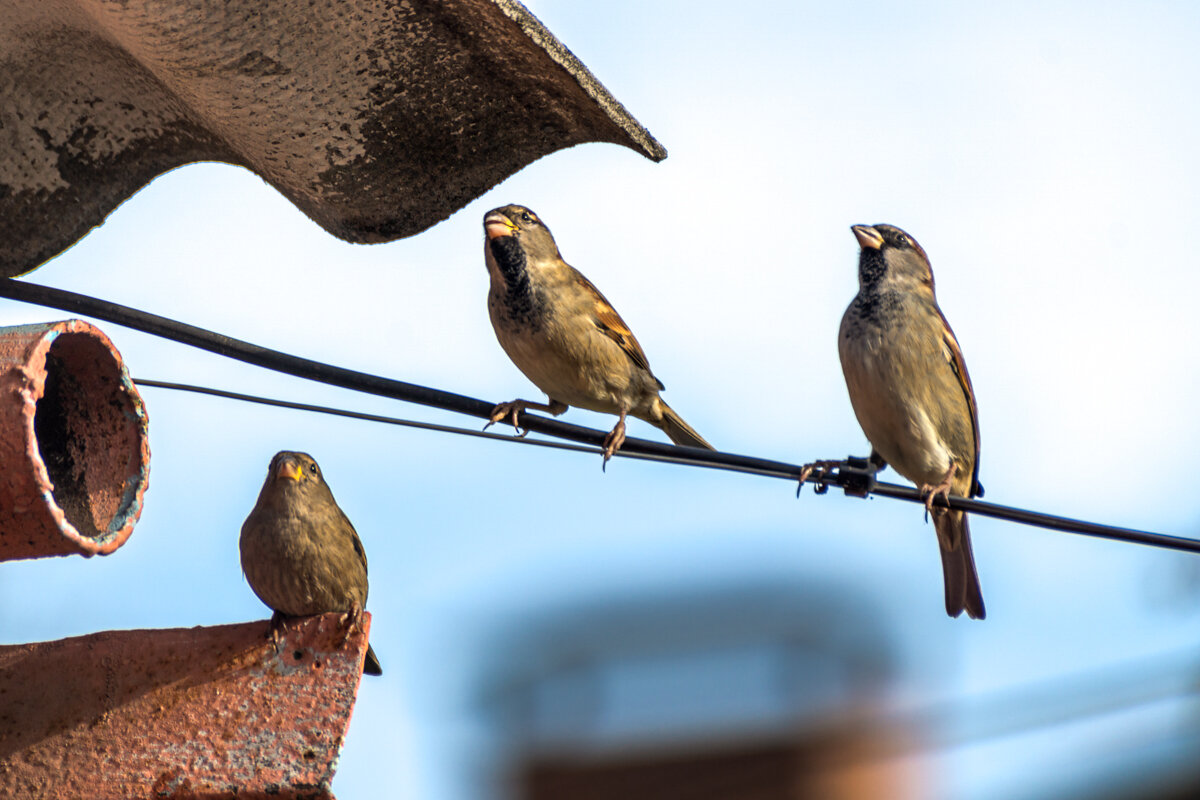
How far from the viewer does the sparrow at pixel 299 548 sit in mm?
4484

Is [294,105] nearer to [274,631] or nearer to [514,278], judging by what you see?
[274,631]

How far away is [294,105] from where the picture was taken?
11.2 ft

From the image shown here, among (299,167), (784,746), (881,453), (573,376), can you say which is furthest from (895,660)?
(299,167)

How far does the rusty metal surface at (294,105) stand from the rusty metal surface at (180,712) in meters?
1.10

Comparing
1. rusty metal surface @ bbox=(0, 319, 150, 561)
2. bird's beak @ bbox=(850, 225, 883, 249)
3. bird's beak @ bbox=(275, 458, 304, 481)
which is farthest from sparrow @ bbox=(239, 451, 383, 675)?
bird's beak @ bbox=(850, 225, 883, 249)

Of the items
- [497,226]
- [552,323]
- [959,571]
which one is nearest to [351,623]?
[552,323]

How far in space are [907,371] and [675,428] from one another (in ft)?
3.60

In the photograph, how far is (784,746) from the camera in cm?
558

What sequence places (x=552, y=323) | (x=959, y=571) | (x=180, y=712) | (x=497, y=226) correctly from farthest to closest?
1. (x=959, y=571)
2. (x=497, y=226)
3. (x=552, y=323)
4. (x=180, y=712)

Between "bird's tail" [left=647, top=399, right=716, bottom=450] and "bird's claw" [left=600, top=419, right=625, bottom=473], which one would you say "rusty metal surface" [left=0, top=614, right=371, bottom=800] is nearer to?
"bird's claw" [left=600, top=419, right=625, bottom=473]

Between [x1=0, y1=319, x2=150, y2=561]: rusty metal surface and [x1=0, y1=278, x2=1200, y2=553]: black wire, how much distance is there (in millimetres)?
335

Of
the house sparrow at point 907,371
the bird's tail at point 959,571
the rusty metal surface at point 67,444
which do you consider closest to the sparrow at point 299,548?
the rusty metal surface at point 67,444

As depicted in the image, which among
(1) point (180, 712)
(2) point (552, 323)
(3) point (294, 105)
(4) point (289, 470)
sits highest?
(2) point (552, 323)

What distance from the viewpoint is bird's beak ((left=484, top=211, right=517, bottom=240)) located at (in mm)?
5633
